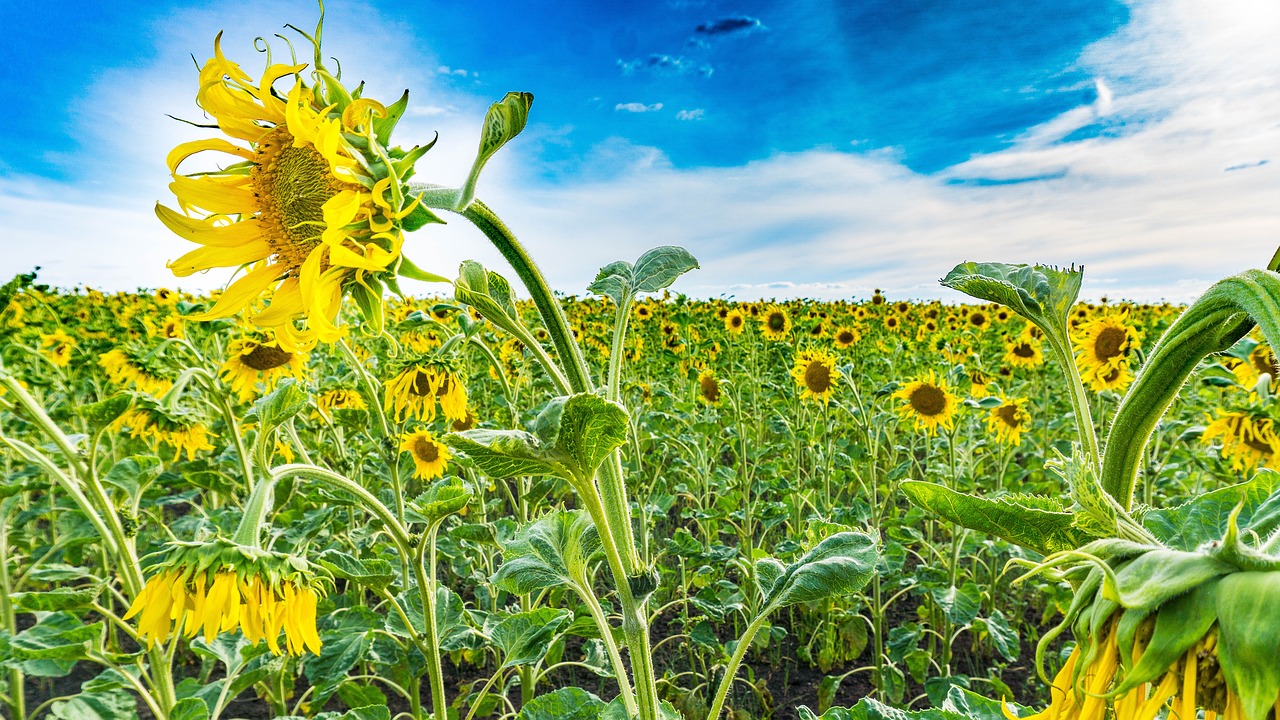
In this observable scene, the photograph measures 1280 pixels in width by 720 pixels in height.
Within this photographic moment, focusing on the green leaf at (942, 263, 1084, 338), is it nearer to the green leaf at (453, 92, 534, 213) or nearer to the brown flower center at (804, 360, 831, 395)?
the green leaf at (453, 92, 534, 213)

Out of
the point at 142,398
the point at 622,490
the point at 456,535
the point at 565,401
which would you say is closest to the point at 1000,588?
the point at 456,535

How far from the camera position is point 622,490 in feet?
3.15

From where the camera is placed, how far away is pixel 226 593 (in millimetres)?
1063

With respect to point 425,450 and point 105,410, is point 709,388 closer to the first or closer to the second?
point 425,450

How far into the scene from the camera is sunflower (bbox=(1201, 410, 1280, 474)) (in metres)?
2.31

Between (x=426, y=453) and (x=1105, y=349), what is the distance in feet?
13.1

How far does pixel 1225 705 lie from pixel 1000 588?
3773 millimetres

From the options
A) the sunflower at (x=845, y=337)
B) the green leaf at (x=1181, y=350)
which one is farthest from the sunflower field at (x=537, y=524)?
the sunflower at (x=845, y=337)

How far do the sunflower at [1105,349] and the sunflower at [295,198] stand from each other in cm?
434

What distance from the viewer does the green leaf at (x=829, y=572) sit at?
1.03 meters

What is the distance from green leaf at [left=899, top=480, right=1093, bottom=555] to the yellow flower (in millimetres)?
960

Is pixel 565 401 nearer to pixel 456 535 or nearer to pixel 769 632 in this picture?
pixel 456 535

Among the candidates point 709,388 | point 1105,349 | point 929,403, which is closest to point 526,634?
point 929,403

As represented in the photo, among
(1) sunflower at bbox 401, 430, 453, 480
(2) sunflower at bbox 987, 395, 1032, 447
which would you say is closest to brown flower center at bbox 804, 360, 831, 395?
(2) sunflower at bbox 987, 395, 1032, 447
